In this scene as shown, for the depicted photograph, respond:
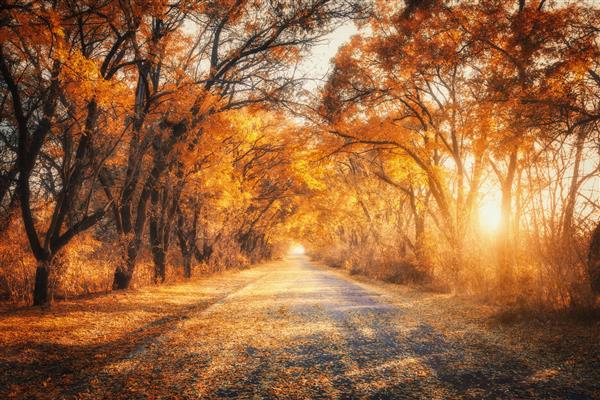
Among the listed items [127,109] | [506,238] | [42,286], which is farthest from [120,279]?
[506,238]

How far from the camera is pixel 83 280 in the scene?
35.0 feet

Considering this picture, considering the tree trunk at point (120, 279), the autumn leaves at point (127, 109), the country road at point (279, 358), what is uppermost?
the autumn leaves at point (127, 109)

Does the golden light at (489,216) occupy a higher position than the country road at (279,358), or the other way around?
the golden light at (489,216)

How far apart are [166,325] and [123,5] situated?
247 inches

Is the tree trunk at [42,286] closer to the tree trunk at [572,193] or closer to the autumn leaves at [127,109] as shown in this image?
the autumn leaves at [127,109]

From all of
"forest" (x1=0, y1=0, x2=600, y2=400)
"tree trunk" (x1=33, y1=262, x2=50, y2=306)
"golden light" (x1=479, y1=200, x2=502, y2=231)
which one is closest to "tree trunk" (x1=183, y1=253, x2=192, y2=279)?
"forest" (x1=0, y1=0, x2=600, y2=400)

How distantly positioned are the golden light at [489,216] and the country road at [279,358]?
3.03m

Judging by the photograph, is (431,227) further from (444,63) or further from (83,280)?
(83,280)

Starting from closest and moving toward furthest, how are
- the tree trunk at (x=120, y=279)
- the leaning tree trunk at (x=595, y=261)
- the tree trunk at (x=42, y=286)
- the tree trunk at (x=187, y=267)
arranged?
the leaning tree trunk at (x=595, y=261), the tree trunk at (x=42, y=286), the tree trunk at (x=120, y=279), the tree trunk at (x=187, y=267)

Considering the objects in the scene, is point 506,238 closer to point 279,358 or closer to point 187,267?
point 279,358

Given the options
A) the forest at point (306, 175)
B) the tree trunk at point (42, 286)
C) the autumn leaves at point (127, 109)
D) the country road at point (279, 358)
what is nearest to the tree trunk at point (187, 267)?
the autumn leaves at point (127, 109)

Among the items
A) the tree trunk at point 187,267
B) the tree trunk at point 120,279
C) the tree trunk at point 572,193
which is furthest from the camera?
the tree trunk at point 187,267

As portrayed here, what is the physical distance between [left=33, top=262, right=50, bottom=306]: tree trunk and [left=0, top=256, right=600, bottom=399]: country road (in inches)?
24.6

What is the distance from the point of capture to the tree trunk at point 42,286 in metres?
7.95
